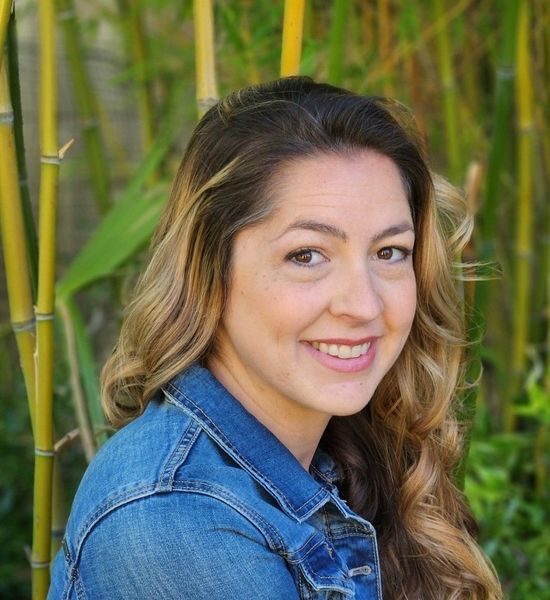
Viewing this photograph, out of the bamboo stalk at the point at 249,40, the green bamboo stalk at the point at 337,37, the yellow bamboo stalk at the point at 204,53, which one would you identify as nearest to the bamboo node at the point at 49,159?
the yellow bamboo stalk at the point at 204,53

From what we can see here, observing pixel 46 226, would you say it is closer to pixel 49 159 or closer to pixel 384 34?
pixel 49 159

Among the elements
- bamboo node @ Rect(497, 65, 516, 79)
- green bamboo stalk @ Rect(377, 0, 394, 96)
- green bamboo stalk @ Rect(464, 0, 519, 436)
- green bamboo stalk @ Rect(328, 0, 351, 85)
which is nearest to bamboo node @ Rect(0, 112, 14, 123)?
green bamboo stalk @ Rect(328, 0, 351, 85)

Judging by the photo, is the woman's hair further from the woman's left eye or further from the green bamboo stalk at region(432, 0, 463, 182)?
the green bamboo stalk at region(432, 0, 463, 182)

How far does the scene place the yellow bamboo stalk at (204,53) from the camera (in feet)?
4.14

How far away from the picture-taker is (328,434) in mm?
1438

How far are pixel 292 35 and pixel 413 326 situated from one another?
442 millimetres

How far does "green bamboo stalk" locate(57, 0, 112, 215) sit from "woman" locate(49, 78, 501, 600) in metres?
1.08

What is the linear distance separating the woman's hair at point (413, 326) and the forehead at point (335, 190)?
0.5 inches

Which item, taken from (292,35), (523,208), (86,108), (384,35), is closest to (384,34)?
(384,35)

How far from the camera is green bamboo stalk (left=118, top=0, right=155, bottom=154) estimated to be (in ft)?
7.89

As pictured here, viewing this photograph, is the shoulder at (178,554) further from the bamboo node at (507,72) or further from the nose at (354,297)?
the bamboo node at (507,72)

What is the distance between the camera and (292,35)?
1260 mm

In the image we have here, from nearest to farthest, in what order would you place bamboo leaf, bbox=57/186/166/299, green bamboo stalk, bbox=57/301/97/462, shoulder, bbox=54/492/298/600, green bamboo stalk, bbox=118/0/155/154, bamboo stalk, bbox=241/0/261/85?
shoulder, bbox=54/492/298/600 → green bamboo stalk, bbox=57/301/97/462 → bamboo leaf, bbox=57/186/166/299 → bamboo stalk, bbox=241/0/261/85 → green bamboo stalk, bbox=118/0/155/154

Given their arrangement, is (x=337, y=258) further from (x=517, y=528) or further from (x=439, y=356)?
(x=517, y=528)
